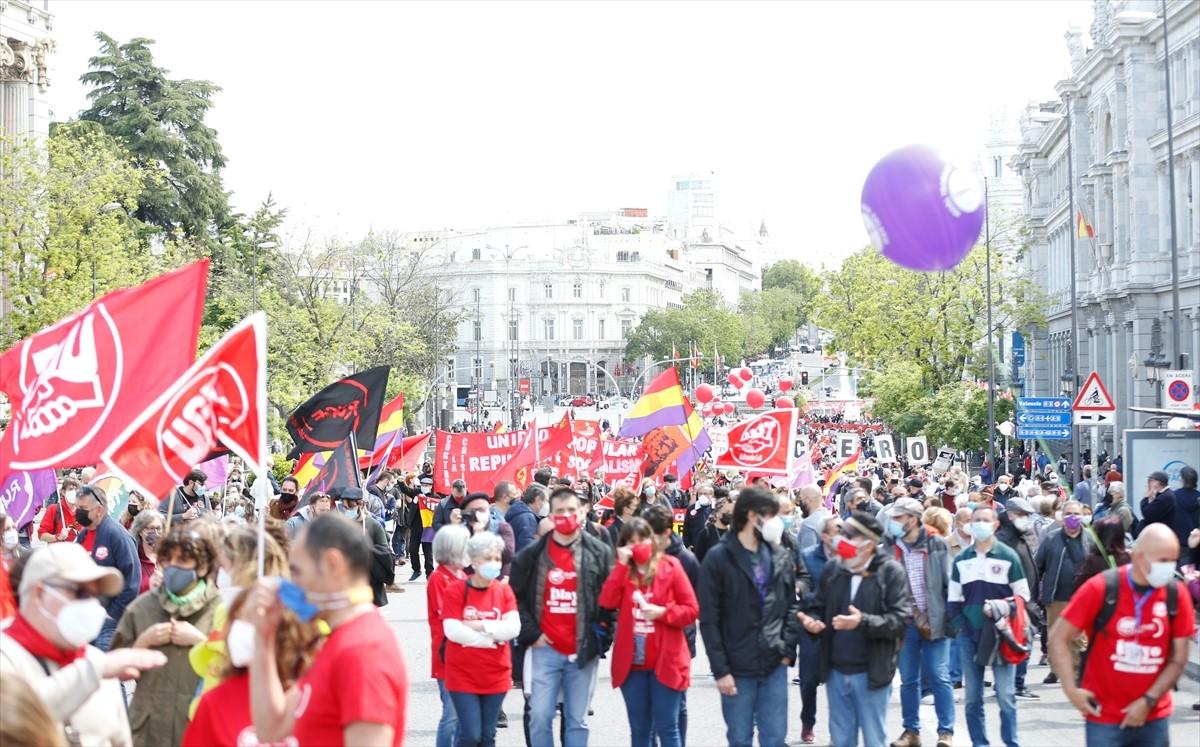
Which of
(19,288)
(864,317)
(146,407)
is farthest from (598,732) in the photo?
(864,317)

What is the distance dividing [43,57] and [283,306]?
10721mm

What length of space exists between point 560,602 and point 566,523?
0.45m

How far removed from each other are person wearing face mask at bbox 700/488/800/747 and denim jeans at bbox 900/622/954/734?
85.9 inches

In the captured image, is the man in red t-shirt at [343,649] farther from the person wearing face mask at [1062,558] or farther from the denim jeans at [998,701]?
the person wearing face mask at [1062,558]

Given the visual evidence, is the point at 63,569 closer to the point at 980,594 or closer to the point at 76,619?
the point at 76,619

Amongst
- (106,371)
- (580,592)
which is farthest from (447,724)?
(106,371)

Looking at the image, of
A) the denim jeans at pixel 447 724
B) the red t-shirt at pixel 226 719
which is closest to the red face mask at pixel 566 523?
the denim jeans at pixel 447 724

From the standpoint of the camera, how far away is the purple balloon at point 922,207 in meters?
11.6

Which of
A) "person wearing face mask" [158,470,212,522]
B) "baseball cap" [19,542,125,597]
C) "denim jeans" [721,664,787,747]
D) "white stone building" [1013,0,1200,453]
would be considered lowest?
"denim jeans" [721,664,787,747]

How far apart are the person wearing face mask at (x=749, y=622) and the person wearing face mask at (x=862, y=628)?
0.30m

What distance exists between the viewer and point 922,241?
38.6ft

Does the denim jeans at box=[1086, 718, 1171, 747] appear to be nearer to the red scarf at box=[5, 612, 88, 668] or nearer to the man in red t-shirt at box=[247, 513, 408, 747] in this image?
the man in red t-shirt at box=[247, 513, 408, 747]

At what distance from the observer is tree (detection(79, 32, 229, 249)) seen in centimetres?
5578

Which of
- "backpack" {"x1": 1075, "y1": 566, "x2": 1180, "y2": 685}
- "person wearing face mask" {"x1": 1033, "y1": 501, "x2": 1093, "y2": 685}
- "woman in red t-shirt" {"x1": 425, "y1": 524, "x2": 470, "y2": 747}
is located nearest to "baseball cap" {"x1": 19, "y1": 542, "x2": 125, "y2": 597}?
"woman in red t-shirt" {"x1": 425, "y1": 524, "x2": 470, "y2": 747}
